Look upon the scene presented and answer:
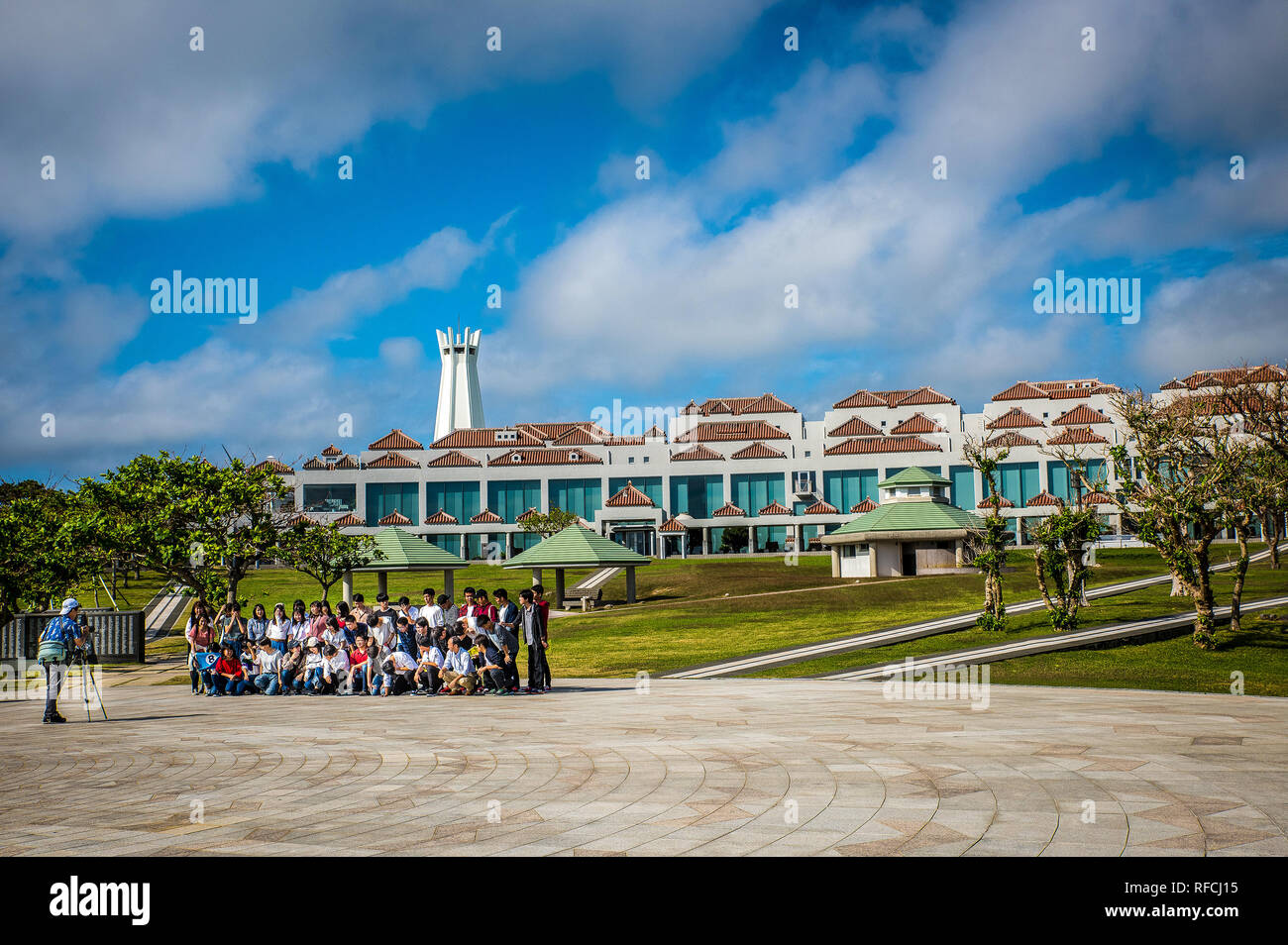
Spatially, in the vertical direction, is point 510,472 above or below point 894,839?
above

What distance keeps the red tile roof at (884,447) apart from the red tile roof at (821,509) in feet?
15.5

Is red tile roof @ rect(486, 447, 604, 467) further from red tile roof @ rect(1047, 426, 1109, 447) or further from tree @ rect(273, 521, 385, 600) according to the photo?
tree @ rect(273, 521, 385, 600)

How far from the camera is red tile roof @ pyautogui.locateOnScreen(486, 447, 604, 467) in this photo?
255ft

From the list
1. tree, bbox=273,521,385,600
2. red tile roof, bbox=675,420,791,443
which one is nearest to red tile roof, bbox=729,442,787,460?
red tile roof, bbox=675,420,791,443

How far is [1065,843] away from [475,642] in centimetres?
1234

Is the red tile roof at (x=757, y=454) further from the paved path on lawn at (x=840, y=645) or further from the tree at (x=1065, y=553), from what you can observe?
the tree at (x=1065, y=553)

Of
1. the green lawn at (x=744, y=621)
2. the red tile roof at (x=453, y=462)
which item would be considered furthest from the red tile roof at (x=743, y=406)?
the green lawn at (x=744, y=621)

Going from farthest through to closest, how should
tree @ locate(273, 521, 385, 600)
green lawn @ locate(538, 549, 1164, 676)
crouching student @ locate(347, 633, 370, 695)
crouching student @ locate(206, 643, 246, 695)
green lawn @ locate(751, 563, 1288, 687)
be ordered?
1. tree @ locate(273, 521, 385, 600)
2. green lawn @ locate(538, 549, 1164, 676)
3. green lawn @ locate(751, 563, 1288, 687)
4. crouching student @ locate(206, 643, 246, 695)
5. crouching student @ locate(347, 633, 370, 695)

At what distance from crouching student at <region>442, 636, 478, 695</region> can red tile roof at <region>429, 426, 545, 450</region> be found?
65478 mm

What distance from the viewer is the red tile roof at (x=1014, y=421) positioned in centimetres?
7662
